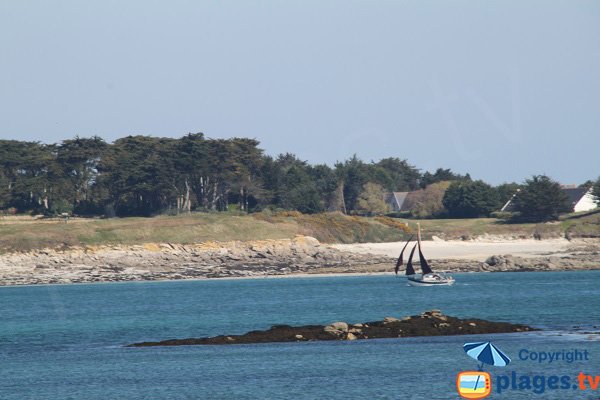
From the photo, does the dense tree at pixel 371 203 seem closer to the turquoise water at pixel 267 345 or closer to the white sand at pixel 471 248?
the white sand at pixel 471 248

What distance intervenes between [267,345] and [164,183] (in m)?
80.8

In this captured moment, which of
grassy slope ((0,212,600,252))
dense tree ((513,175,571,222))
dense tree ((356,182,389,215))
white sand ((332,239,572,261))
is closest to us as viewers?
white sand ((332,239,572,261))

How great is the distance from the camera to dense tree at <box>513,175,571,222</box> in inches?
4510

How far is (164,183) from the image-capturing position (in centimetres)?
12444

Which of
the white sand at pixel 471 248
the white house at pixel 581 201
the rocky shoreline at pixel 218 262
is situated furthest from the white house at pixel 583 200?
the rocky shoreline at pixel 218 262

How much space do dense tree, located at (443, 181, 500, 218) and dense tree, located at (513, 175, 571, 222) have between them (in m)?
7.34

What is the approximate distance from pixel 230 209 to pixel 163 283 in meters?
30.5

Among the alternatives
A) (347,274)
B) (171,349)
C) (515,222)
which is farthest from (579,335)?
(515,222)

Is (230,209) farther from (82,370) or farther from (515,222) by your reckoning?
(82,370)

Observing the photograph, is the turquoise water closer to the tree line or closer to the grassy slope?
the grassy slope

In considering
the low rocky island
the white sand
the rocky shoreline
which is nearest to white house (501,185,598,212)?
the white sand

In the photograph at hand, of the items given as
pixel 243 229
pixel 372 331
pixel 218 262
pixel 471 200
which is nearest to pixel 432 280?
pixel 218 262

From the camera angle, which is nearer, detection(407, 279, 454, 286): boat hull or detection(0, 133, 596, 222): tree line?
detection(407, 279, 454, 286): boat hull

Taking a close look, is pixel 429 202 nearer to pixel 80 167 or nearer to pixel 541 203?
pixel 541 203
